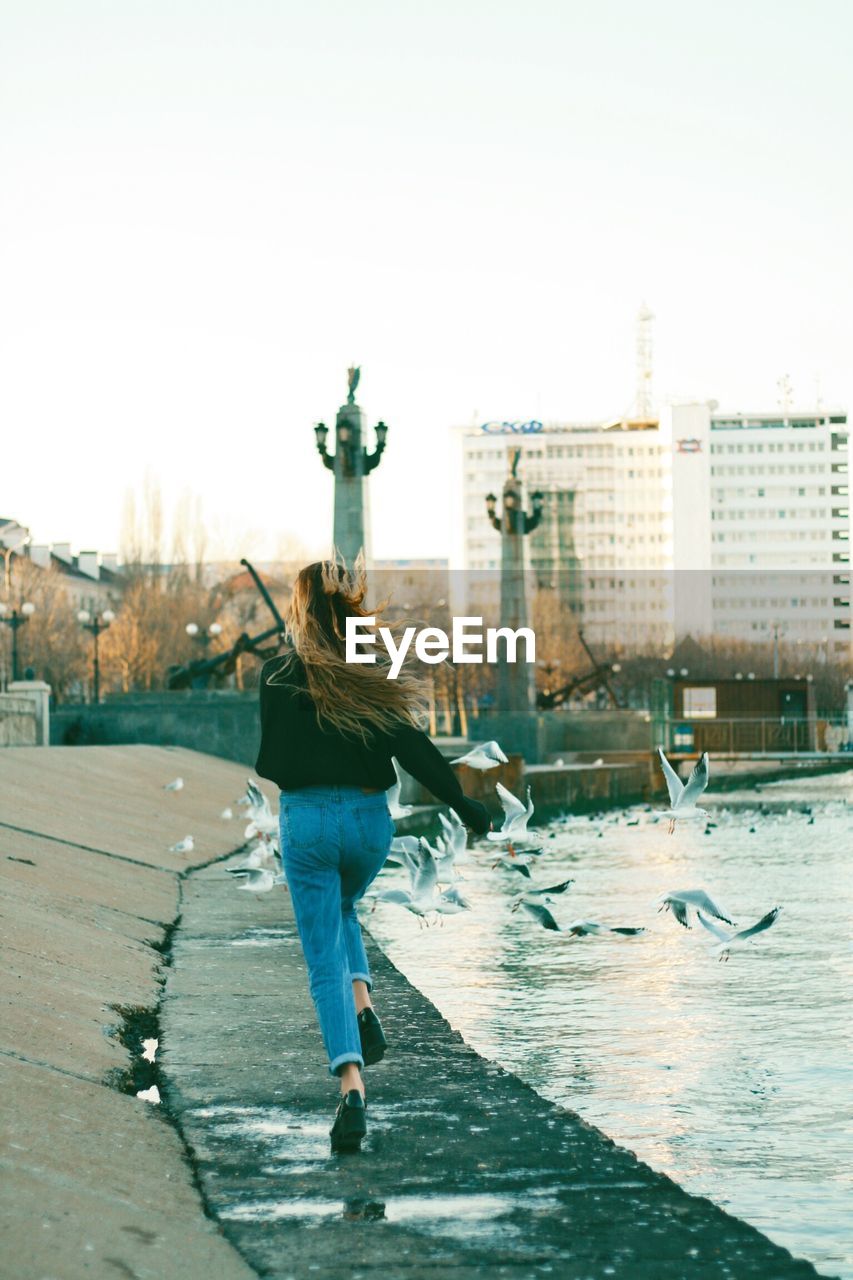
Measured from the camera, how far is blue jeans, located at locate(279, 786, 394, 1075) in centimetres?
499

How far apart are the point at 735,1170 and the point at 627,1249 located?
5.25 ft

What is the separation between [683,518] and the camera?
166 m

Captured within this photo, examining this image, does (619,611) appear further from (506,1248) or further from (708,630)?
(506,1248)

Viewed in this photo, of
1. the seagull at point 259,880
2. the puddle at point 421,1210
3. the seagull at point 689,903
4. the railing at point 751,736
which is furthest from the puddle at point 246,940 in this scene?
the railing at point 751,736

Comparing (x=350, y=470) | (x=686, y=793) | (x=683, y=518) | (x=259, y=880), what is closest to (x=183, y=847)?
(x=259, y=880)

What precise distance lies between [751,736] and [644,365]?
134278 mm

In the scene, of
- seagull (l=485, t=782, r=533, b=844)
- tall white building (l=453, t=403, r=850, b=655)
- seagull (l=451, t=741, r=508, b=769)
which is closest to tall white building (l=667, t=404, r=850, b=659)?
tall white building (l=453, t=403, r=850, b=655)

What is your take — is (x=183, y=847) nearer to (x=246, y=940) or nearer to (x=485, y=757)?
(x=246, y=940)

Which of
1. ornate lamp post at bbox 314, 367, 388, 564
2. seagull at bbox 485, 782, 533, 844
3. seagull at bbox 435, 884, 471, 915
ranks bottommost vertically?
seagull at bbox 435, 884, 471, 915

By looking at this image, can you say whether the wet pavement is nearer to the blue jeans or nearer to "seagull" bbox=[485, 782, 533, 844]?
the blue jeans

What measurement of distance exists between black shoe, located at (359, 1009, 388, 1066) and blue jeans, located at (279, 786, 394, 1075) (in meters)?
0.47

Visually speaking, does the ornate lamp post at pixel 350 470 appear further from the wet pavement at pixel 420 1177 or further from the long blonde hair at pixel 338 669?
the long blonde hair at pixel 338 669

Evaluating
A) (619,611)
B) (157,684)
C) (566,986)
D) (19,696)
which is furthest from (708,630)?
(566,986)

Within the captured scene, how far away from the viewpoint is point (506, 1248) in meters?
3.92
